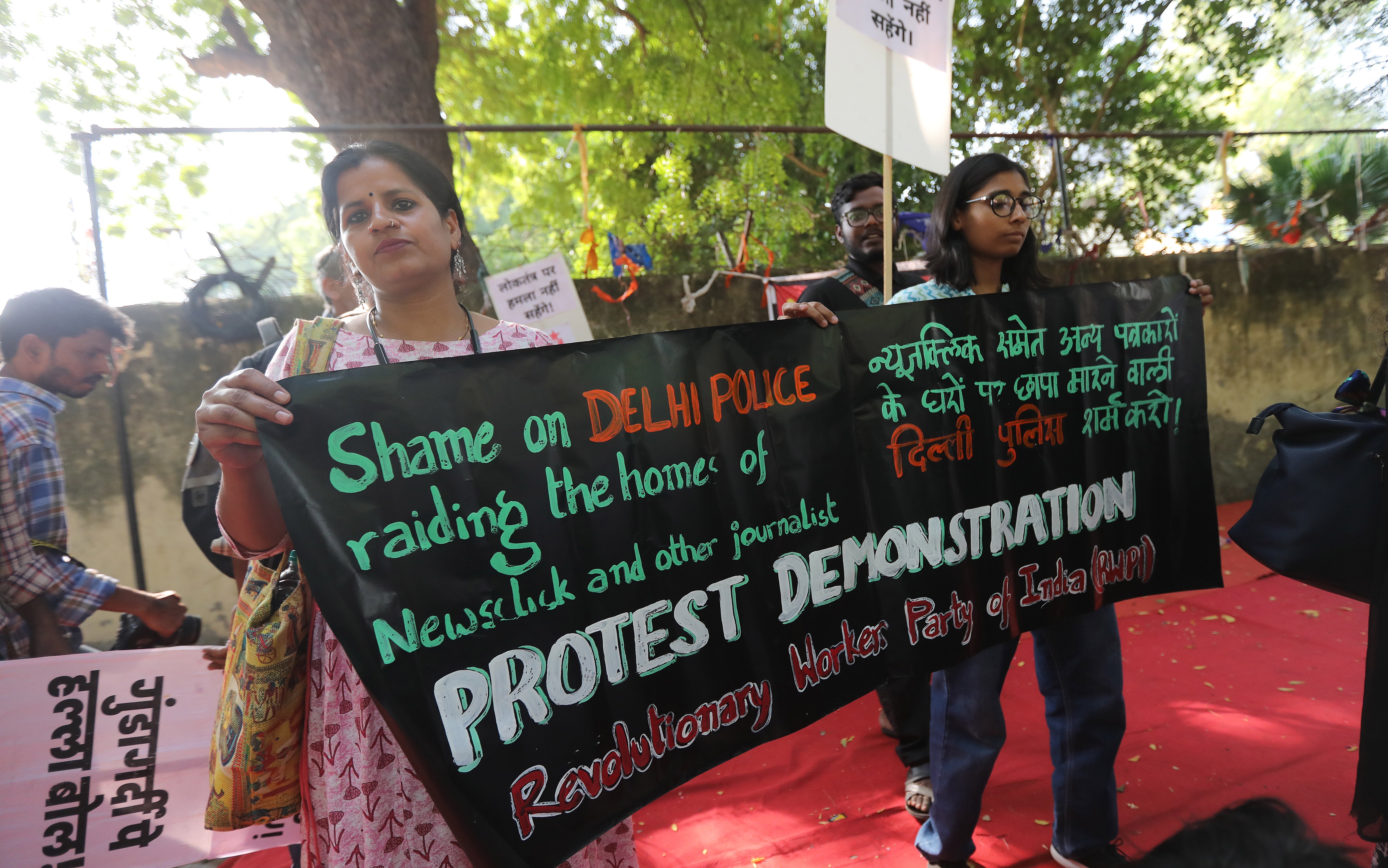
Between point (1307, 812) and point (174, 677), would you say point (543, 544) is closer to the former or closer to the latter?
point (174, 677)

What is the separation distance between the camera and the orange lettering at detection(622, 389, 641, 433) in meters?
1.48

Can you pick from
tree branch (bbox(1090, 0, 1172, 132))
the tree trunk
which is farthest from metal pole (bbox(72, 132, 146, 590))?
tree branch (bbox(1090, 0, 1172, 132))

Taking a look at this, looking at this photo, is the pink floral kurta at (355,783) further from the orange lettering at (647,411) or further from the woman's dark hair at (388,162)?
the woman's dark hair at (388,162)

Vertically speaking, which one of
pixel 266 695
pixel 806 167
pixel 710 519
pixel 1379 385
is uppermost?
pixel 806 167

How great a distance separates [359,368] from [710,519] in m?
0.74

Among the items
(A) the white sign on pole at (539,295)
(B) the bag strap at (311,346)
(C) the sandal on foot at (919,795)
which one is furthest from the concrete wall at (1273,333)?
(B) the bag strap at (311,346)

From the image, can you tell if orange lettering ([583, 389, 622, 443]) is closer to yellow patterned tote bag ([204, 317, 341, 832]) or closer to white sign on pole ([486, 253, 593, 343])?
yellow patterned tote bag ([204, 317, 341, 832])

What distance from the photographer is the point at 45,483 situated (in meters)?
2.29

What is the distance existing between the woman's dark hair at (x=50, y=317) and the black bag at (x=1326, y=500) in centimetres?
345

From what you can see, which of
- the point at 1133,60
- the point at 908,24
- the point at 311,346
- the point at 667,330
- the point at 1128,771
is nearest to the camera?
the point at 311,346

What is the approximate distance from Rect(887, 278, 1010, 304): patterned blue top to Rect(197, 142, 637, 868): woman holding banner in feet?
3.54

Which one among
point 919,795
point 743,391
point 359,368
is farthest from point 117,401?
point 919,795

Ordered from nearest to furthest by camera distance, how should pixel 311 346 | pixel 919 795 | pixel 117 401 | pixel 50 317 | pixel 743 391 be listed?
pixel 311 346 → pixel 743 391 → pixel 50 317 → pixel 919 795 → pixel 117 401

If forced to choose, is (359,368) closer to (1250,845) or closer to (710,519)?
(710,519)
